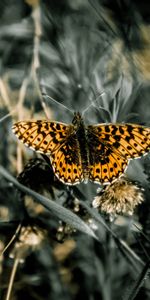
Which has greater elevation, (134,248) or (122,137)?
(122,137)

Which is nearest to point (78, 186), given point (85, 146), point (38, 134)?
point (85, 146)

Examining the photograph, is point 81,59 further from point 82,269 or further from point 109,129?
point 82,269

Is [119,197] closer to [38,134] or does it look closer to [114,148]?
[114,148]

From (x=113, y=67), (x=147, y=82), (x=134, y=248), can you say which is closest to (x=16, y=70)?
(x=113, y=67)

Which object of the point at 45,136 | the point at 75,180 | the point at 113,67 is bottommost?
the point at 75,180

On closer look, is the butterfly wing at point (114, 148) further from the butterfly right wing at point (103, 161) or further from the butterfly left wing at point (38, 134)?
the butterfly left wing at point (38, 134)

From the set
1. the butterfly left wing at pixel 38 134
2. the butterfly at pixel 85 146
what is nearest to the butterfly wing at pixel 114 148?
the butterfly at pixel 85 146
